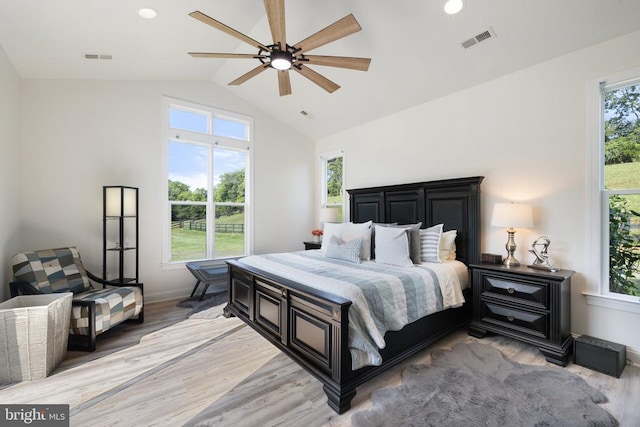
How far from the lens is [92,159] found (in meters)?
3.74

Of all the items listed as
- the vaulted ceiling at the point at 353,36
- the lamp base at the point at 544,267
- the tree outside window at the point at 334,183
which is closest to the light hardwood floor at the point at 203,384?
the lamp base at the point at 544,267

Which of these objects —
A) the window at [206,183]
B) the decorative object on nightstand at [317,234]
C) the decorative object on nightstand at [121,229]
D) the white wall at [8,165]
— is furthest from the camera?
the decorative object on nightstand at [317,234]

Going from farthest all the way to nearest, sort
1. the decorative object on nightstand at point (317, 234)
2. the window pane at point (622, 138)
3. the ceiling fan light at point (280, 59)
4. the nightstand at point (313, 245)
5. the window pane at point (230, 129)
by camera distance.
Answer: the decorative object on nightstand at point (317, 234), the nightstand at point (313, 245), the window pane at point (230, 129), the window pane at point (622, 138), the ceiling fan light at point (280, 59)

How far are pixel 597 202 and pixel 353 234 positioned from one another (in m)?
2.38

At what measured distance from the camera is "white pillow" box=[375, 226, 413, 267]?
3.03m

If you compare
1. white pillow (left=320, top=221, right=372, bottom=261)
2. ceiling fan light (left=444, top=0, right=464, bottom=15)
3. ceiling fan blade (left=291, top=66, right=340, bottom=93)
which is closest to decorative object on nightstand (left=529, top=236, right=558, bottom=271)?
white pillow (left=320, top=221, right=372, bottom=261)

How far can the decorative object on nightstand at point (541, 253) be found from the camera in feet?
9.34

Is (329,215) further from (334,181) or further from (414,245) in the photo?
(414,245)

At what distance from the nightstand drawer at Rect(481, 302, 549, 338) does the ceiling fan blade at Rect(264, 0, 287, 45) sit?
3216mm

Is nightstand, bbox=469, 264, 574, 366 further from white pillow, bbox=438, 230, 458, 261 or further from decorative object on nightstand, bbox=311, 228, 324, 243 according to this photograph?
decorative object on nightstand, bbox=311, 228, 324, 243

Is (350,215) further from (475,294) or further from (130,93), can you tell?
(130,93)

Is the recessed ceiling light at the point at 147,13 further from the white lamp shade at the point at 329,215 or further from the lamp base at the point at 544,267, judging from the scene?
the lamp base at the point at 544,267

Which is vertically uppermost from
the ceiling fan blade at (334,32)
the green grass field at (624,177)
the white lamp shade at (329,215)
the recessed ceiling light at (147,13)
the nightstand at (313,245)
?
the recessed ceiling light at (147,13)

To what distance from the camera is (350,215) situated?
16.3 feet
